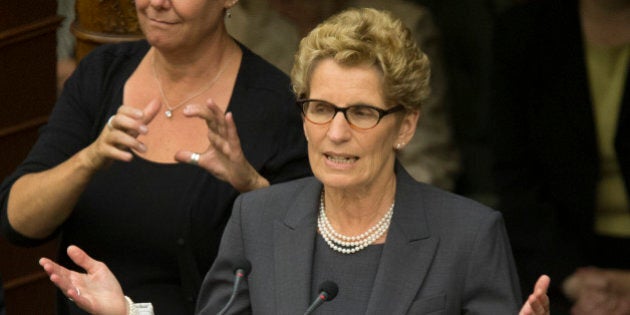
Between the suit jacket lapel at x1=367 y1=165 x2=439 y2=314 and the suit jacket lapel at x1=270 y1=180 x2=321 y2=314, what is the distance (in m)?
0.17

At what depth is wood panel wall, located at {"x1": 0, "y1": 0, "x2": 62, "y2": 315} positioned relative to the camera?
521 centimetres

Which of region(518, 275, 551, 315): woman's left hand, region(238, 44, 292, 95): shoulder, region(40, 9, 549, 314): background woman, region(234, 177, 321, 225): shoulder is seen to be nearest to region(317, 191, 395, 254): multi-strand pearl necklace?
region(40, 9, 549, 314): background woman

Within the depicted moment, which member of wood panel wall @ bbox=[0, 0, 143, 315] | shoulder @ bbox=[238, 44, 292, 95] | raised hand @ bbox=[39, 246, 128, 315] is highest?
shoulder @ bbox=[238, 44, 292, 95]

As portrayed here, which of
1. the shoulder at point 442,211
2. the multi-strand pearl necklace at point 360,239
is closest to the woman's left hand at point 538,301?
the shoulder at point 442,211

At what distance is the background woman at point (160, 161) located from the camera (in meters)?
4.04

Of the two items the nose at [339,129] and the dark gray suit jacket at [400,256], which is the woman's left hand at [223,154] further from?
the nose at [339,129]

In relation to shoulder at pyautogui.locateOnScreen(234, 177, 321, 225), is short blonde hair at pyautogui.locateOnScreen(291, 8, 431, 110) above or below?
above

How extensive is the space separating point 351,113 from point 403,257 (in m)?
0.35

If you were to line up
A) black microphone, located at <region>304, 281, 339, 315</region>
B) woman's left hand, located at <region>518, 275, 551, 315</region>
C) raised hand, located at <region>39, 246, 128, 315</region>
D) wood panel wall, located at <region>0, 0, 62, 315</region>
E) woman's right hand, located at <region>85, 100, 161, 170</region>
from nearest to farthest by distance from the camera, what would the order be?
woman's left hand, located at <region>518, 275, 551, 315</region>
black microphone, located at <region>304, 281, 339, 315</region>
raised hand, located at <region>39, 246, 128, 315</region>
woman's right hand, located at <region>85, 100, 161, 170</region>
wood panel wall, located at <region>0, 0, 62, 315</region>

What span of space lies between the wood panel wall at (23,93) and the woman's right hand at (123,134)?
1.42 m

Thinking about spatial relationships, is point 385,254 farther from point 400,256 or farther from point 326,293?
point 326,293

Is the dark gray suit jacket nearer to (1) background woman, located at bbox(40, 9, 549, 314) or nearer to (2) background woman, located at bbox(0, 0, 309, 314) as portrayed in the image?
(1) background woman, located at bbox(40, 9, 549, 314)

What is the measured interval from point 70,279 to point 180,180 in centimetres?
71

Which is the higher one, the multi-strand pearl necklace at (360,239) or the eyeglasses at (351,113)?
the eyeglasses at (351,113)
